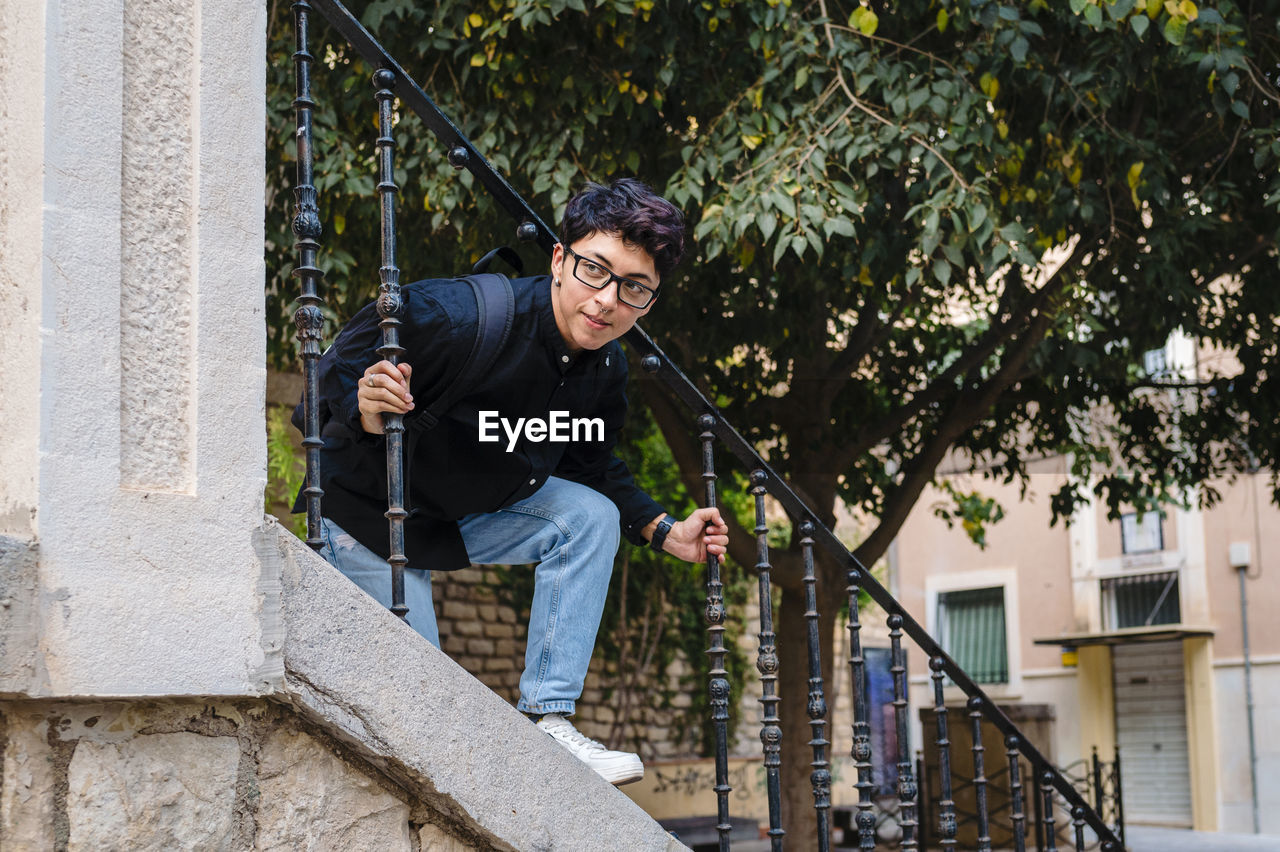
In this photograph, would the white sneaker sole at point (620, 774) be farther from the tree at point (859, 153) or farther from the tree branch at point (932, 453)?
the tree branch at point (932, 453)

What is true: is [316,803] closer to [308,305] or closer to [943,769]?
[308,305]

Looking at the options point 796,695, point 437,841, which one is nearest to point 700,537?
point 437,841

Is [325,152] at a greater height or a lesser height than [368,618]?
greater

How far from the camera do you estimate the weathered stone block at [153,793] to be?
1822 millimetres

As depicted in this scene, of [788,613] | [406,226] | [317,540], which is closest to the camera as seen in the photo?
[317,540]

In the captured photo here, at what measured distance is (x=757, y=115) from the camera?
18.2 feet

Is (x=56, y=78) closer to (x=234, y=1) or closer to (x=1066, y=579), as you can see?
(x=234, y=1)

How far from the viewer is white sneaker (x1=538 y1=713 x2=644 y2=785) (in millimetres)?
2592

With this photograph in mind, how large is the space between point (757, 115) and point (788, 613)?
11.6 feet

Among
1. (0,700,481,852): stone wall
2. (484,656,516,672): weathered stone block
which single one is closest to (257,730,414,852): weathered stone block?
(0,700,481,852): stone wall

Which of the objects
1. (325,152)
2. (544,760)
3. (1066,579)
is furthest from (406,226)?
(1066,579)

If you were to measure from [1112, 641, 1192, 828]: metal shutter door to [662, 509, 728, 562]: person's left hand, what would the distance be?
1723 centimetres

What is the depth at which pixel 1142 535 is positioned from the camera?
1880 centimetres

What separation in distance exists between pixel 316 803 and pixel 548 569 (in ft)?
2.58
